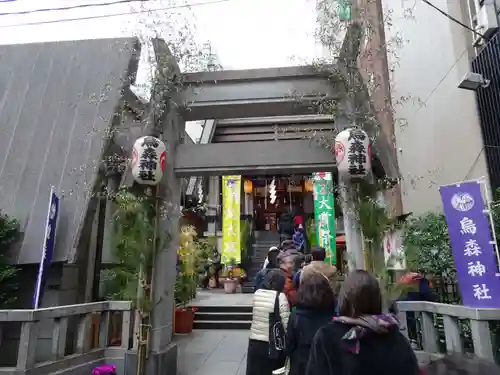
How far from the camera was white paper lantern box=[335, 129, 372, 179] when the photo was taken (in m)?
5.50

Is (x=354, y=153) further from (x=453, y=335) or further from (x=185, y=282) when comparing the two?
(x=185, y=282)

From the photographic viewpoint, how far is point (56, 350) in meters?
5.32

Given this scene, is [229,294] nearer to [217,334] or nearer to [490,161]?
[217,334]

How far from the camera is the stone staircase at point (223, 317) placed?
1022 cm

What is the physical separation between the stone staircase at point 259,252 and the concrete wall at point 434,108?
7.54m

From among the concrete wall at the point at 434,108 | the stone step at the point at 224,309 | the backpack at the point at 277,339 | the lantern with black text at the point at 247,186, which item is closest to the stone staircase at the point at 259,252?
the lantern with black text at the point at 247,186

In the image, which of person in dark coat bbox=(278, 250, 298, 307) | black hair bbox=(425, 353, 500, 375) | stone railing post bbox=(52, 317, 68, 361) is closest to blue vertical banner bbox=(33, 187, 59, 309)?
stone railing post bbox=(52, 317, 68, 361)

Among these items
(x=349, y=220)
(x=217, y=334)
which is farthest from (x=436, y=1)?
(x=217, y=334)

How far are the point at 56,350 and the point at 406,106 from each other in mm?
11861

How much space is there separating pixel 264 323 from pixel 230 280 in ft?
38.1

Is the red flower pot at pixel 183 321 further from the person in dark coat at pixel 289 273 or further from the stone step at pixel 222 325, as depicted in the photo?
the person in dark coat at pixel 289 273

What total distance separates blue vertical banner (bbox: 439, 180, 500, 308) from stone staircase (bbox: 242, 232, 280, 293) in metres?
11.6

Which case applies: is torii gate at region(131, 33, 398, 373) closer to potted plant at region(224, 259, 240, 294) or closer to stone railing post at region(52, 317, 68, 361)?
stone railing post at region(52, 317, 68, 361)

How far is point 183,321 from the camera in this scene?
956 cm
